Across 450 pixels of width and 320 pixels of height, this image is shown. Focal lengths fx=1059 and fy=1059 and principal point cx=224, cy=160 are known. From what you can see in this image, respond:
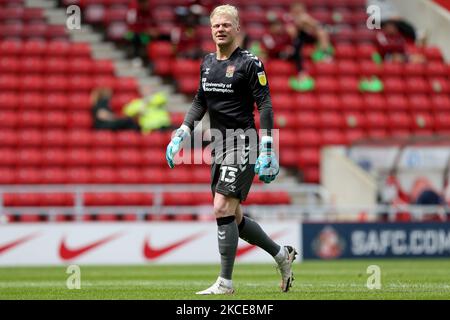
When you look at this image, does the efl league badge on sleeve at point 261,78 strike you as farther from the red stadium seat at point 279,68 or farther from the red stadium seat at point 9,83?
the red stadium seat at point 279,68

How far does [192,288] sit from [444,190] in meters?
10.7

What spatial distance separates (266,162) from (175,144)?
→ 0.92 meters

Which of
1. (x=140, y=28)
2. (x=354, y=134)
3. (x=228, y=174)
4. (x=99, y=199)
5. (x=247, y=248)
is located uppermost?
(x=140, y=28)

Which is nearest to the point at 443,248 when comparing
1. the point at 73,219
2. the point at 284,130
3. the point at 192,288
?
the point at 284,130

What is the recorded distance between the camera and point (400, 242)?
18891mm

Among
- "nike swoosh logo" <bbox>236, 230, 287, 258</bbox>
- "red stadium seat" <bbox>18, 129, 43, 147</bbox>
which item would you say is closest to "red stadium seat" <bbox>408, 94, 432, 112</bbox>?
"nike swoosh logo" <bbox>236, 230, 287, 258</bbox>

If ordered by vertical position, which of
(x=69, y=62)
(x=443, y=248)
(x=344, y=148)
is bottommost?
(x=443, y=248)

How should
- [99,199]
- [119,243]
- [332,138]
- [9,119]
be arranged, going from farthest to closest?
[332,138] → [9,119] → [99,199] → [119,243]

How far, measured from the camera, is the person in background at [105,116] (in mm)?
20875

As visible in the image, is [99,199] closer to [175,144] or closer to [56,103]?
[56,103]

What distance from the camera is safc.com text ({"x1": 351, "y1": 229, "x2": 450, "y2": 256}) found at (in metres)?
18.8

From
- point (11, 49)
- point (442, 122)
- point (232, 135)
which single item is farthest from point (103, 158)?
point (232, 135)

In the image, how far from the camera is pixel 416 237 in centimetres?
1892
